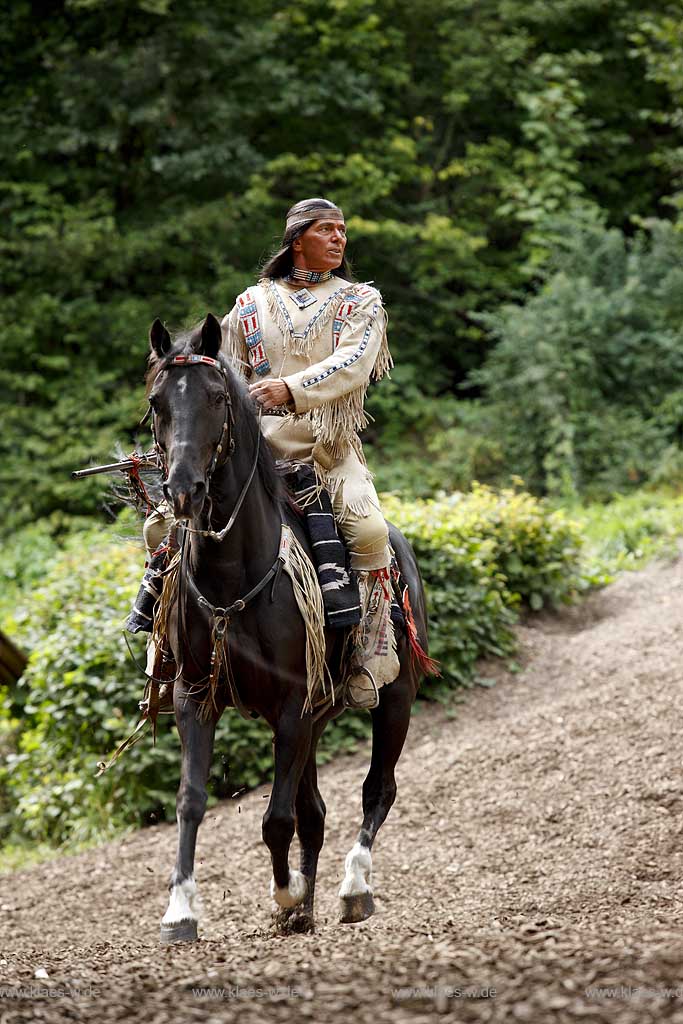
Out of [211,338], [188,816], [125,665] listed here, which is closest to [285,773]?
[188,816]

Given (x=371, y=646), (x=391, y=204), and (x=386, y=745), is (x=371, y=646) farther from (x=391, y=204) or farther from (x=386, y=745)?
(x=391, y=204)

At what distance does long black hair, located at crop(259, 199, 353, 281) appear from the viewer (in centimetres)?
515

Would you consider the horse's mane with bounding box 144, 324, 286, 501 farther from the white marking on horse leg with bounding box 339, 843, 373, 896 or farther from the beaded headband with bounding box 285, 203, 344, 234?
the white marking on horse leg with bounding box 339, 843, 373, 896

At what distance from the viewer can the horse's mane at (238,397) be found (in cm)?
420

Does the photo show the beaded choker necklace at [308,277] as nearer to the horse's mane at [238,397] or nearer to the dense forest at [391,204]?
the horse's mane at [238,397]

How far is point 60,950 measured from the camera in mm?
5477

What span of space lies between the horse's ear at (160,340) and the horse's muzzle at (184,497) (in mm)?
533

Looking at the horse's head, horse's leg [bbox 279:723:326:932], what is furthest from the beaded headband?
horse's leg [bbox 279:723:326:932]

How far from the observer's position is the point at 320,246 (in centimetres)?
515

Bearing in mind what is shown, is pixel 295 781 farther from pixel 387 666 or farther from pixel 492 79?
pixel 492 79

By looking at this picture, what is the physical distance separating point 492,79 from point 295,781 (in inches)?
691

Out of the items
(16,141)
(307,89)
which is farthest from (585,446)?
(16,141)

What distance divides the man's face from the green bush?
10.2ft

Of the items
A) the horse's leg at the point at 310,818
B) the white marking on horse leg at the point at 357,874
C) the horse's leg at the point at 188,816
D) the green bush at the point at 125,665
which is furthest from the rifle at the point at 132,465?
the green bush at the point at 125,665
